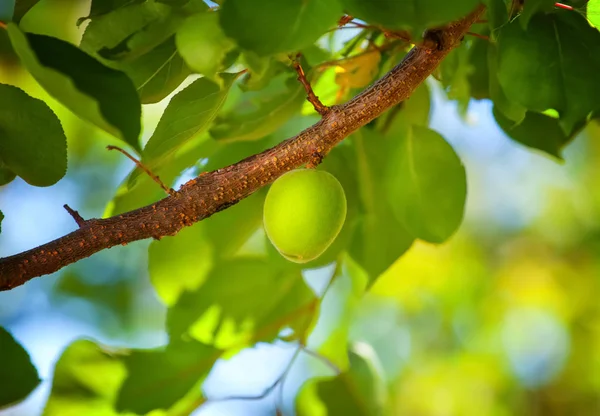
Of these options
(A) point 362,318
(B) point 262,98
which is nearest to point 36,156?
(B) point 262,98

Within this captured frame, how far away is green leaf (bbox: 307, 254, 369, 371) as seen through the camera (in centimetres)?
82

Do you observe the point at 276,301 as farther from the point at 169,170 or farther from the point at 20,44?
the point at 20,44

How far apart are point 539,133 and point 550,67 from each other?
132mm

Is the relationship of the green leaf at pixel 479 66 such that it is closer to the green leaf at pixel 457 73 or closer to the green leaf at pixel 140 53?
the green leaf at pixel 457 73

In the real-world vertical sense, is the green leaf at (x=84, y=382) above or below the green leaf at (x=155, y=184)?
below

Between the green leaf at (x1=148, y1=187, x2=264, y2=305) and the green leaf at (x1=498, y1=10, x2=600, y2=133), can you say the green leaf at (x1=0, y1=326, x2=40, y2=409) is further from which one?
the green leaf at (x1=498, y1=10, x2=600, y2=133)

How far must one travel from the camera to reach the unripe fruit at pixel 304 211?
47 centimetres

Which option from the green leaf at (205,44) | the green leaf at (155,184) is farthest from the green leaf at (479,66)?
the green leaf at (205,44)

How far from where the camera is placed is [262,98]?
66 cm

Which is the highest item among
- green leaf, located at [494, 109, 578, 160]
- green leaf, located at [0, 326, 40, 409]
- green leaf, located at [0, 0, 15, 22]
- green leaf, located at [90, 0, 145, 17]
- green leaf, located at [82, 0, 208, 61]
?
green leaf, located at [0, 0, 15, 22]

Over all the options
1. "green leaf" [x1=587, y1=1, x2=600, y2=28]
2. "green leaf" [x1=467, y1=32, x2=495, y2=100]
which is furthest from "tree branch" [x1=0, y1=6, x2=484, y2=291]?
"green leaf" [x1=467, y1=32, x2=495, y2=100]

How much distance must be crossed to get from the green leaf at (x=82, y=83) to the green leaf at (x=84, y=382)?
422 millimetres

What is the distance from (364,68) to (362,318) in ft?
4.27

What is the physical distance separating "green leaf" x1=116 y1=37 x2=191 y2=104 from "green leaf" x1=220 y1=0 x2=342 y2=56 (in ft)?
0.47
